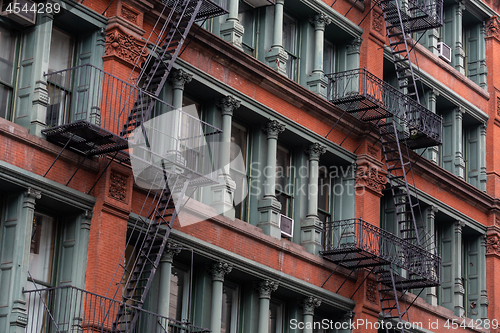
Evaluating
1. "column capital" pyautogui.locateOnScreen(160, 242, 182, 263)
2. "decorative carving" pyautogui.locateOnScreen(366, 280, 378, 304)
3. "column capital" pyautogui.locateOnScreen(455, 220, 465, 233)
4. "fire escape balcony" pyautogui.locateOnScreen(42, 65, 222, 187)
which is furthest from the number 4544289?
"column capital" pyautogui.locateOnScreen(455, 220, 465, 233)

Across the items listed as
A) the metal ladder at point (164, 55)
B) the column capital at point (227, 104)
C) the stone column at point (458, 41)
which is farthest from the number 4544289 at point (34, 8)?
the stone column at point (458, 41)

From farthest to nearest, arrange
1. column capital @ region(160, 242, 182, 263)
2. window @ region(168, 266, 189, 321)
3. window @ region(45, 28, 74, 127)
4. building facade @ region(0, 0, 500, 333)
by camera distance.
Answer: window @ region(168, 266, 189, 321)
column capital @ region(160, 242, 182, 263)
window @ region(45, 28, 74, 127)
building facade @ region(0, 0, 500, 333)

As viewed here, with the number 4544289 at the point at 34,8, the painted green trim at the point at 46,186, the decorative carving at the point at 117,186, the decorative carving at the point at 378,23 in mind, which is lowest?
the painted green trim at the point at 46,186

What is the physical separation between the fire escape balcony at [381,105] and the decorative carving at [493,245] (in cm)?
544

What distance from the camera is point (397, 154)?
1235 inches

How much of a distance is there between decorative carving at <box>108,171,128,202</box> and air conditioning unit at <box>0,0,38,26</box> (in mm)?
3757

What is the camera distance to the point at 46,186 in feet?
66.9

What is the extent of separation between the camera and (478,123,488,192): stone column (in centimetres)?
3591

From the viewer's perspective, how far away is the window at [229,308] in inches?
1003

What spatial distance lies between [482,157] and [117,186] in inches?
733

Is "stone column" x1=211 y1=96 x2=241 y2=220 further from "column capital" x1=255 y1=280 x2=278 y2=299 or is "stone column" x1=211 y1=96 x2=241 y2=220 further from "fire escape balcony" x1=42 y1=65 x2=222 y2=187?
"column capital" x1=255 y1=280 x2=278 y2=299

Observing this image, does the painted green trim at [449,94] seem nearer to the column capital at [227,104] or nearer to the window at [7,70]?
the column capital at [227,104]

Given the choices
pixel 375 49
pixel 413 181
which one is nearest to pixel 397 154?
pixel 413 181

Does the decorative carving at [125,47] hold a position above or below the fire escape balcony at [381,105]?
below
